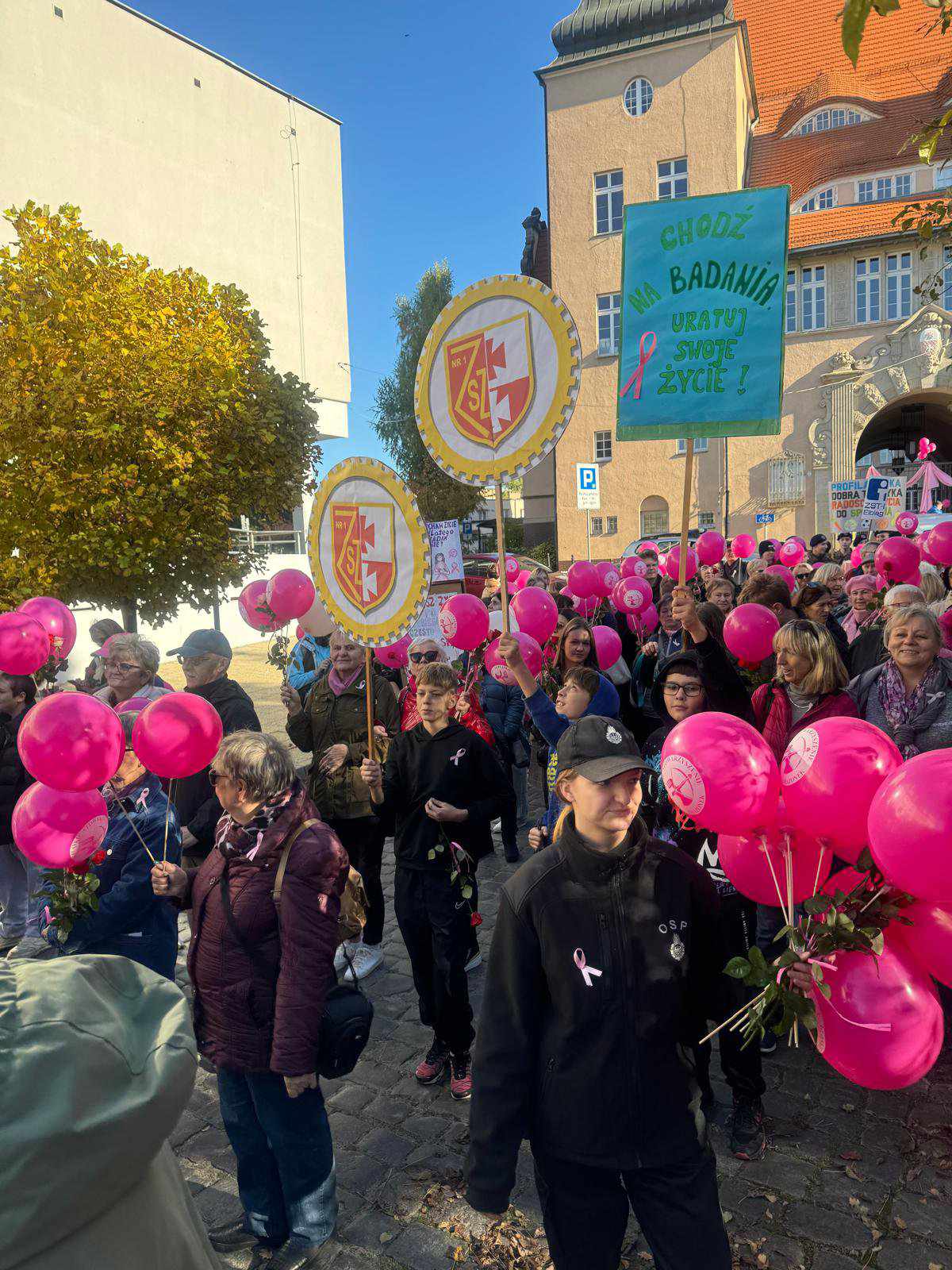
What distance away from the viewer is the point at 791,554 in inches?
488

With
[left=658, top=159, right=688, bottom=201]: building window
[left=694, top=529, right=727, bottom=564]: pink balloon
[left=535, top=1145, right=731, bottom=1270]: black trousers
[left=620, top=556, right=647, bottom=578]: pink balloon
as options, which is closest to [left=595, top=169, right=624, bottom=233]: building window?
[left=658, top=159, right=688, bottom=201]: building window

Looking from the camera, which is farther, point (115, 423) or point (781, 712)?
point (115, 423)

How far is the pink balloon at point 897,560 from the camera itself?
23.5ft

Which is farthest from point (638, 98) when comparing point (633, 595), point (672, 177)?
point (633, 595)

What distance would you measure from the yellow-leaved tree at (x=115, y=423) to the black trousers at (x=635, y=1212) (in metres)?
7.14

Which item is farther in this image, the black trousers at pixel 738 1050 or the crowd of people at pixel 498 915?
the black trousers at pixel 738 1050

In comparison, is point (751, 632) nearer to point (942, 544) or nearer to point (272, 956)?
point (272, 956)

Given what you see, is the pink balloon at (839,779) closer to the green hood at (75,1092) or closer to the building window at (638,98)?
the green hood at (75,1092)

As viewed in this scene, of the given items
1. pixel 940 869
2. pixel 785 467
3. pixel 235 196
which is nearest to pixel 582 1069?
pixel 940 869

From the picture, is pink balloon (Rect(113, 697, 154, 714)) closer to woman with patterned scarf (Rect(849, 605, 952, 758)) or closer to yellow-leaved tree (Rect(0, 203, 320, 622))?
woman with patterned scarf (Rect(849, 605, 952, 758))

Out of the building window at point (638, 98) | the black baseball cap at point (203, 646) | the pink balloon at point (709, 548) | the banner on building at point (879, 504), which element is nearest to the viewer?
the black baseball cap at point (203, 646)

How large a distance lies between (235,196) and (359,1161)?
26.2 m

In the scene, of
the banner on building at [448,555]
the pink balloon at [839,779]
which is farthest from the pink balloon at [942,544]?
the pink balloon at [839,779]

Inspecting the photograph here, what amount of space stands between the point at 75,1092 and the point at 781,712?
11.8ft
